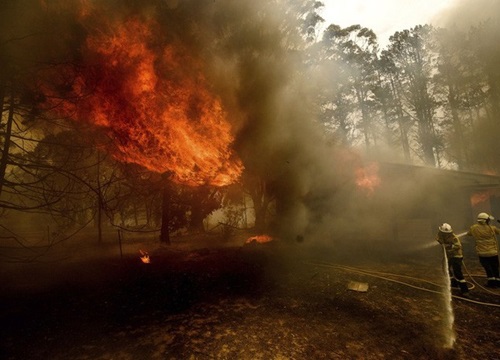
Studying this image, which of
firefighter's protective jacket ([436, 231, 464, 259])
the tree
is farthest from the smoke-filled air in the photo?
the tree

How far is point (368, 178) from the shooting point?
17.1 m

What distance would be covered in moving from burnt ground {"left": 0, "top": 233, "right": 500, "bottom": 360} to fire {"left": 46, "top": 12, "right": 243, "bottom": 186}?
4.43m

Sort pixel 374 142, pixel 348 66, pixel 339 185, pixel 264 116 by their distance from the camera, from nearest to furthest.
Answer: pixel 264 116
pixel 339 185
pixel 348 66
pixel 374 142

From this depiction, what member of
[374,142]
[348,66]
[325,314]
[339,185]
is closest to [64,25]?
[325,314]

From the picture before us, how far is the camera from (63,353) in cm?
481

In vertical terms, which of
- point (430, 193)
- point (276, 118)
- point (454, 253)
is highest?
point (276, 118)

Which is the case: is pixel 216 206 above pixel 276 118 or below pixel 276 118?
below

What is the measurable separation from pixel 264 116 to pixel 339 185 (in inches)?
244

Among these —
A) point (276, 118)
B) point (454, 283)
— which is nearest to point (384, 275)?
point (454, 283)

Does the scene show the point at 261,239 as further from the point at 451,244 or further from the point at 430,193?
the point at 430,193

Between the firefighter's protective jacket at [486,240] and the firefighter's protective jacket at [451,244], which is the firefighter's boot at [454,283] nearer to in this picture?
the firefighter's protective jacket at [451,244]

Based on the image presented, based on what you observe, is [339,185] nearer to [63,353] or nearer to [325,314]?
[325,314]

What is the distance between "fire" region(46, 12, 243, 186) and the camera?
29.5 ft

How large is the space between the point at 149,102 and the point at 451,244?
10.7 metres
